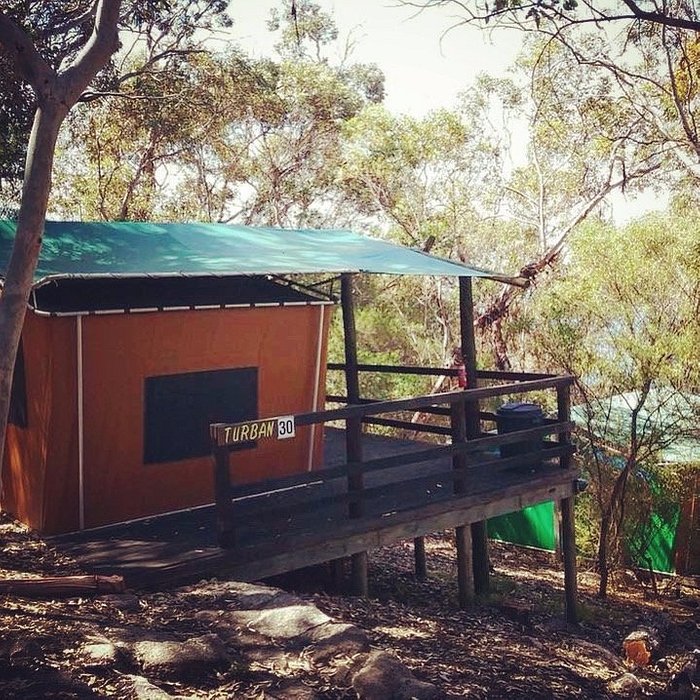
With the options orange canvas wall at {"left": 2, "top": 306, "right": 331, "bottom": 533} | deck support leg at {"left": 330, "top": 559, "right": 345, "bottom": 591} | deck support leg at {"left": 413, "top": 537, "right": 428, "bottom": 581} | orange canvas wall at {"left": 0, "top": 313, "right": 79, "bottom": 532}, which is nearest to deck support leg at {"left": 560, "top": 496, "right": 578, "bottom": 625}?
deck support leg at {"left": 413, "top": 537, "right": 428, "bottom": 581}

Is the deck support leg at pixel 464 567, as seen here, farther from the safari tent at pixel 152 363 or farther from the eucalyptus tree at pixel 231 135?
the eucalyptus tree at pixel 231 135

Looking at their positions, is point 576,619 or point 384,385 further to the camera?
point 384,385

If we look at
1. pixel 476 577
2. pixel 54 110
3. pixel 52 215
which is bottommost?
pixel 476 577

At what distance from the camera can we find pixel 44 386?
7.13 metres

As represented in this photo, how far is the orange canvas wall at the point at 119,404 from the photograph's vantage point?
713 cm

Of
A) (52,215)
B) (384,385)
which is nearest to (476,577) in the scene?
(384,385)

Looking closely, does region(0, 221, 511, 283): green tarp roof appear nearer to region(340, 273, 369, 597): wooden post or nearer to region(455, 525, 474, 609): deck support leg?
region(340, 273, 369, 597): wooden post

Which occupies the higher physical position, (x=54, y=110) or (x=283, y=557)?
(x=54, y=110)

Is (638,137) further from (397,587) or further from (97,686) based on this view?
(97,686)

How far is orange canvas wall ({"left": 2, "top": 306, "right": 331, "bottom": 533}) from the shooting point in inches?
281

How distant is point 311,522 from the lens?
7.20 m

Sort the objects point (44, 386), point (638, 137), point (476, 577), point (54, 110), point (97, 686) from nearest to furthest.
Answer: point (97, 686)
point (54, 110)
point (44, 386)
point (476, 577)
point (638, 137)

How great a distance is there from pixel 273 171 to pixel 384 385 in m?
7.62

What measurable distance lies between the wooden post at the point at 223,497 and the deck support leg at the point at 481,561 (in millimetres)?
4334
